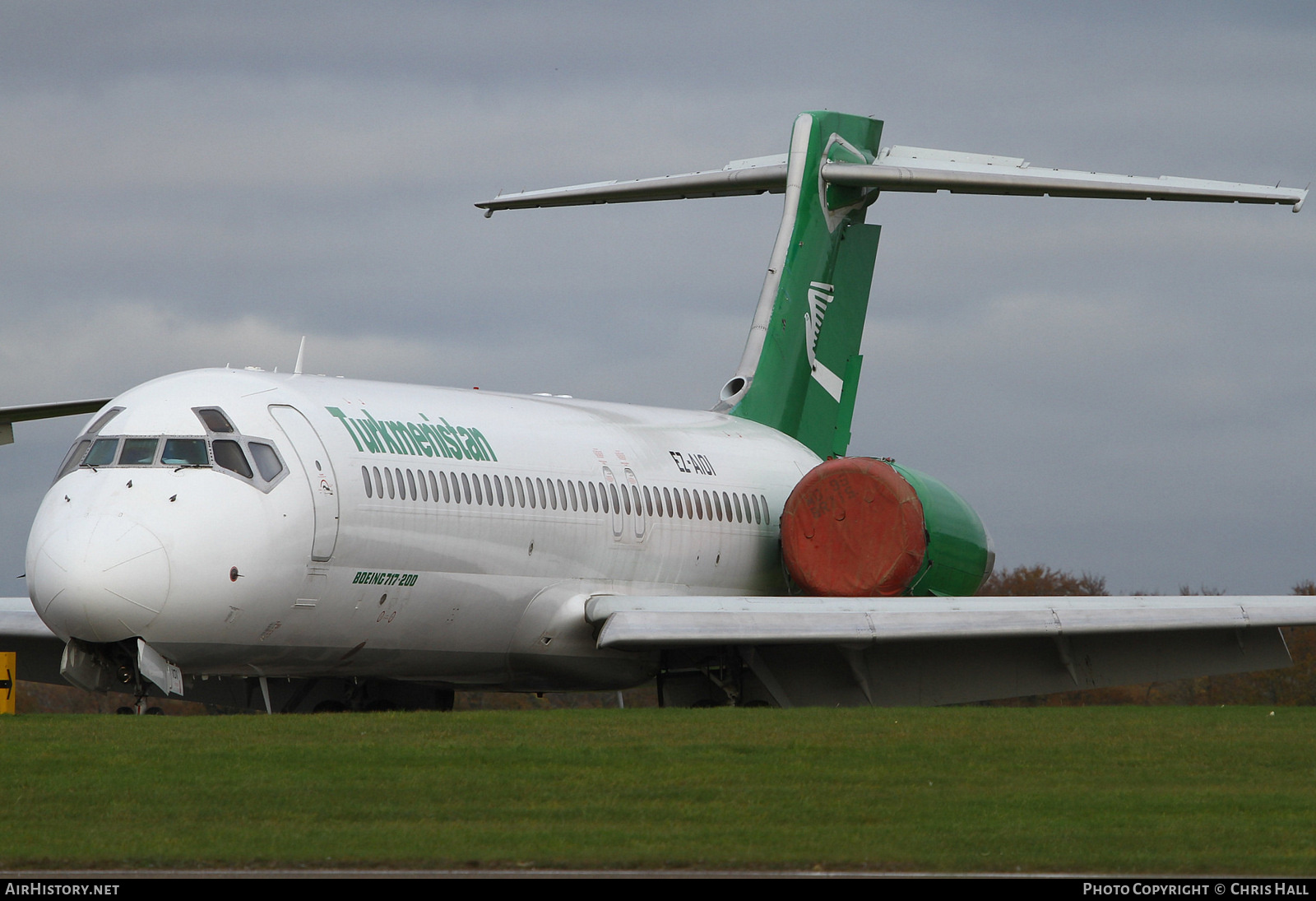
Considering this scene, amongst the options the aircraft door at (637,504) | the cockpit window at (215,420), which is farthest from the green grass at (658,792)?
the aircraft door at (637,504)

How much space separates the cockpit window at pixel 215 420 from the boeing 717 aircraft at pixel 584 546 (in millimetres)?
23

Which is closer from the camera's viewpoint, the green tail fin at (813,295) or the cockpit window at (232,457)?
the cockpit window at (232,457)

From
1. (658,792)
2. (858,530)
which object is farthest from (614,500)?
(658,792)

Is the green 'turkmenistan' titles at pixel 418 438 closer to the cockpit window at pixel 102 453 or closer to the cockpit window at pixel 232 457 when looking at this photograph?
the cockpit window at pixel 232 457

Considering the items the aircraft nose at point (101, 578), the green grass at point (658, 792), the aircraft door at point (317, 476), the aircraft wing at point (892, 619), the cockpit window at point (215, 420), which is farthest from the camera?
the aircraft wing at point (892, 619)

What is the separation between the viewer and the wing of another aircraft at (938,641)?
20.4 meters

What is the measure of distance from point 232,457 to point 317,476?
81 cm

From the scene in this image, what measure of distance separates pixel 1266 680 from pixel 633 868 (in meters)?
37.0

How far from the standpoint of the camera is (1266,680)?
4347 centimetres

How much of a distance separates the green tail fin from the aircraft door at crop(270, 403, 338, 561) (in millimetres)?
10407

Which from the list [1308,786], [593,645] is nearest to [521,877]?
[1308,786]

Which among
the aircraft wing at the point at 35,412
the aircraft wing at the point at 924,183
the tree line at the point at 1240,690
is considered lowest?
the tree line at the point at 1240,690

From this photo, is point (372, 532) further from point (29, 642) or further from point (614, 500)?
point (29, 642)

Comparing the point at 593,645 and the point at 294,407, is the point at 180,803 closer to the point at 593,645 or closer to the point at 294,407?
the point at 294,407
